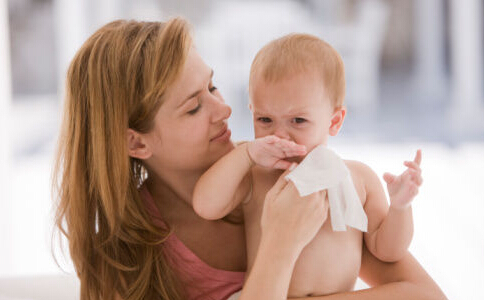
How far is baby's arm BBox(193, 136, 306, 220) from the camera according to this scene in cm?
129

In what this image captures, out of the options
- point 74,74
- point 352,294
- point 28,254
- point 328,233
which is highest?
point 74,74

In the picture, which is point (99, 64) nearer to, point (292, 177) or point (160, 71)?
point (160, 71)

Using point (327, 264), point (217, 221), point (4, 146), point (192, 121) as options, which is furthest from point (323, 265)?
point (4, 146)

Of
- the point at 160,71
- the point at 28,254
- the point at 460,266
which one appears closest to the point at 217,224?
the point at 160,71

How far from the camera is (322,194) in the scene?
1.30 meters

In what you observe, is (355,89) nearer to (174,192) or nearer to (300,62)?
(174,192)

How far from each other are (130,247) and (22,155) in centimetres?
483

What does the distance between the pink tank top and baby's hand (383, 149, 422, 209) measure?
1.67ft

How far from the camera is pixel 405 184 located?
125 centimetres

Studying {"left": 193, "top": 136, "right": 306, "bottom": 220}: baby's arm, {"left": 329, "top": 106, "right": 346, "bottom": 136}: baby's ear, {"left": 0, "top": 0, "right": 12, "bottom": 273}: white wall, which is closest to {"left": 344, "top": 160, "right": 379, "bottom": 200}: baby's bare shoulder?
{"left": 329, "top": 106, "right": 346, "bottom": 136}: baby's ear

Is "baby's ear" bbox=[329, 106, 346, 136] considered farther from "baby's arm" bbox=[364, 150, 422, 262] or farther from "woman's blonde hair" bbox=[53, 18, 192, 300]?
"woman's blonde hair" bbox=[53, 18, 192, 300]

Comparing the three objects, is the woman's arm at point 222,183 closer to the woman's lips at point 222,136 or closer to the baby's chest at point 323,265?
the woman's lips at point 222,136

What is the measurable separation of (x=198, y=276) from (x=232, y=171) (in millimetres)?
362

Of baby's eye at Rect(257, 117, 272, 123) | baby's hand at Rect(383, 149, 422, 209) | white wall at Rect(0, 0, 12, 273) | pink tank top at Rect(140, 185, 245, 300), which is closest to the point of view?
baby's hand at Rect(383, 149, 422, 209)
